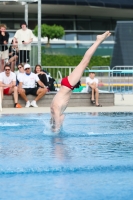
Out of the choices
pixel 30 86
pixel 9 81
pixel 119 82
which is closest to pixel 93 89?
pixel 30 86

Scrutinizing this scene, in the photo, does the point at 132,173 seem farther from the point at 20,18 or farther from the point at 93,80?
the point at 20,18

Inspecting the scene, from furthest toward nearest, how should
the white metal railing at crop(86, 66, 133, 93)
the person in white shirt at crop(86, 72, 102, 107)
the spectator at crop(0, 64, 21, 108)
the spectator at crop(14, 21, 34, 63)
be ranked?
the white metal railing at crop(86, 66, 133, 93)
the spectator at crop(14, 21, 34, 63)
the person in white shirt at crop(86, 72, 102, 107)
the spectator at crop(0, 64, 21, 108)

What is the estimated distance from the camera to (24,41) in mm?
19484

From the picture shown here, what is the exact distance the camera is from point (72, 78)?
35.5 ft

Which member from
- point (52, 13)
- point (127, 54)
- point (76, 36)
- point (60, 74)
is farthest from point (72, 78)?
point (52, 13)

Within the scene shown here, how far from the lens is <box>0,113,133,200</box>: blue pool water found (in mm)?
6133

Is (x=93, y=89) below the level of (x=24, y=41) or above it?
below

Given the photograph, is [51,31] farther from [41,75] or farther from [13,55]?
[41,75]

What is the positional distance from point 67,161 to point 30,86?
1032 cm

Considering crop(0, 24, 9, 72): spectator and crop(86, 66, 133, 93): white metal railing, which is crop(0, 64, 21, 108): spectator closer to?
crop(0, 24, 9, 72): spectator

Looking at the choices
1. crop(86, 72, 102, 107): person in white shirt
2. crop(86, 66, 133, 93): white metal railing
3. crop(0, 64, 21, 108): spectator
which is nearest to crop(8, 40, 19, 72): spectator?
crop(0, 64, 21, 108): spectator

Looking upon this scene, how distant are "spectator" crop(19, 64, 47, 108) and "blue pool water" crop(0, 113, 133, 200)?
527 cm

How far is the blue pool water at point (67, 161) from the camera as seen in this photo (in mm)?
6133

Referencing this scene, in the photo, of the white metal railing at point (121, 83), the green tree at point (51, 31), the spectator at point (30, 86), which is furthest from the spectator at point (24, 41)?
the green tree at point (51, 31)
